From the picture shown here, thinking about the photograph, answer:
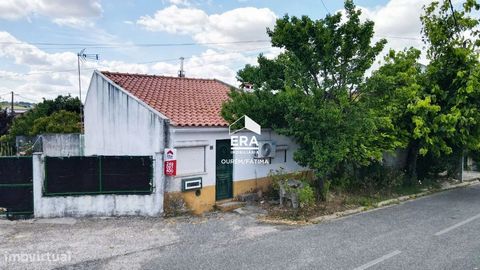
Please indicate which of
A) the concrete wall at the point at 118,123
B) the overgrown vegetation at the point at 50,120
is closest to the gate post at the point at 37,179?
the concrete wall at the point at 118,123

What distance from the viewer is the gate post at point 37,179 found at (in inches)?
363

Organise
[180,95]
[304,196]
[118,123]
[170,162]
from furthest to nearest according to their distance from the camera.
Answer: [180,95], [118,123], [304,196], [170,162]

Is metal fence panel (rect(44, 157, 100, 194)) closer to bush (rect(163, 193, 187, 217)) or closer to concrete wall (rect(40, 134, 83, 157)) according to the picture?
bush (rect(163, 193, 187, 217))

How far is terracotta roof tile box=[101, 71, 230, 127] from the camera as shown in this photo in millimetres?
11031

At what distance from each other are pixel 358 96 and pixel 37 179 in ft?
31.6

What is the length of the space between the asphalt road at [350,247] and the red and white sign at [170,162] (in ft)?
7.42

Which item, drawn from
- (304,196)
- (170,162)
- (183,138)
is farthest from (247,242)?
(183,138)

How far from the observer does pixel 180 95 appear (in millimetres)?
13461

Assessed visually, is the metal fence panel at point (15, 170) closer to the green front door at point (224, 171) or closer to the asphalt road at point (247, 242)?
the asphalt road at point (247, 242)

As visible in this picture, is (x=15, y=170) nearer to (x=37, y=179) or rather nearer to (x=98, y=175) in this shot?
(x=37, y=179)

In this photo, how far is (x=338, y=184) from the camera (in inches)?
501

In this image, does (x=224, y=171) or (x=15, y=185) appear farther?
(x=224, y=171)

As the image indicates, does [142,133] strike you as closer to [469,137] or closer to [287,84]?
[287,84]

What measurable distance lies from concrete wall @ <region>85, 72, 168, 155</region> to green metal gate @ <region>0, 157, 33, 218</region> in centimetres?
276
